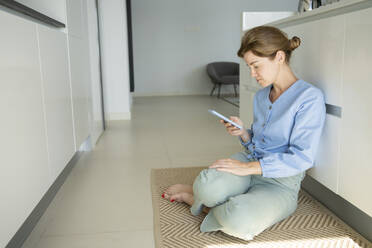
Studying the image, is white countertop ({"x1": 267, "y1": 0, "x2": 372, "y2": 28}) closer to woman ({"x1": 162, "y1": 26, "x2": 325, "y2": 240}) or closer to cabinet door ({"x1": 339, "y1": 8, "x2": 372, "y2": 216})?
cabinet door ({"x1": 339, "y1": 8, "x2": 372, "y2": 216})

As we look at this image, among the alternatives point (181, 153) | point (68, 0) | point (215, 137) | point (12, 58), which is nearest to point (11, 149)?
point (12, 58)

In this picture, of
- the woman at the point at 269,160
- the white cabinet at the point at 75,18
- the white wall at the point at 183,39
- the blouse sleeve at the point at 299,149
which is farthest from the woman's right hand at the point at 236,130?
the white wall at the point at 183,39

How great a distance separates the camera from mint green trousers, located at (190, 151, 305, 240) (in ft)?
4.39

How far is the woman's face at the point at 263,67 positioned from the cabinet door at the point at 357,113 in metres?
0.25

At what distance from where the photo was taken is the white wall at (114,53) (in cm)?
400

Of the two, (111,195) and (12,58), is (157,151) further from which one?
(12,58)

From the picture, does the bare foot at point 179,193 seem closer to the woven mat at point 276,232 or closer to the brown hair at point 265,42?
the woven mat at point 276,232

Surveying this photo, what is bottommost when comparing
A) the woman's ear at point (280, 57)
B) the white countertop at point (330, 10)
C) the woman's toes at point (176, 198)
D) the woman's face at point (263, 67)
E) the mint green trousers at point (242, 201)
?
the woman's toes at point (176, 198)

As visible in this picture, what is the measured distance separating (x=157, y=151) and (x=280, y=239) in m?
1.50

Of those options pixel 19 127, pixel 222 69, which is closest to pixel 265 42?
pixel 19 127

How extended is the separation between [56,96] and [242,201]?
39.0 inches

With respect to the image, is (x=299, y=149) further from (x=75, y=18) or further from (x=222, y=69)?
(x=222, y=69)

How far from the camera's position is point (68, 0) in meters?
2.17

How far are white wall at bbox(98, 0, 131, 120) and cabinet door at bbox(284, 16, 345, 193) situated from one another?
269cm
